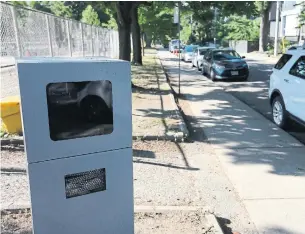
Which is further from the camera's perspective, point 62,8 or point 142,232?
point 62,8

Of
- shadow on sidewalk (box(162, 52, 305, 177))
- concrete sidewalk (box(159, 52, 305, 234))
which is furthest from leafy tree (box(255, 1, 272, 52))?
concrete sidewalk (box(159, 52, 305, 234))

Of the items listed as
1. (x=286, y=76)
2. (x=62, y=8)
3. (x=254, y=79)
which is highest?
(x=62, y=8)

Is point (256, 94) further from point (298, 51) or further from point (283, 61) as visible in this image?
point (298, 51)

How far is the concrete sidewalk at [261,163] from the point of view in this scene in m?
3.90

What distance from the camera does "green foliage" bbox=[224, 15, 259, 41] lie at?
176 feet

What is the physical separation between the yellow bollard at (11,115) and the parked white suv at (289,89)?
16.9ft

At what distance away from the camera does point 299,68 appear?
6.91 m

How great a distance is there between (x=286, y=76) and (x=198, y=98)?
15.3ft

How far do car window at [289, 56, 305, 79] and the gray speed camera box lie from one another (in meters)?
5.19

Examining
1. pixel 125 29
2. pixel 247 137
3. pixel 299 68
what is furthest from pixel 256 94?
pixel 247 137

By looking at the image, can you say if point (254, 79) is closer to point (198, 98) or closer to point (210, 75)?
point (210, 75)

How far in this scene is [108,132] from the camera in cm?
251

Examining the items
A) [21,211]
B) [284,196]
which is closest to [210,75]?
[284,196]

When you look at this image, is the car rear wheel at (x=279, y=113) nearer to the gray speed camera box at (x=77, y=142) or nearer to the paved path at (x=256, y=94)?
the paved path at (x=256, y=94)
